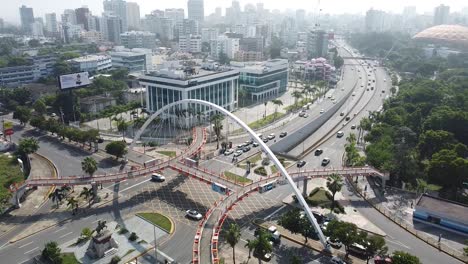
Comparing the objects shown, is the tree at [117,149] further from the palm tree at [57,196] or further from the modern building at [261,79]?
the modern building at [261,79]

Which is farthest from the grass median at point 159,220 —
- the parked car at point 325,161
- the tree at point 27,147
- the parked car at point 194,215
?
the parked car at point 325,161

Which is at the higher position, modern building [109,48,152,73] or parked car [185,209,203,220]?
modern building [109,48,152,73]

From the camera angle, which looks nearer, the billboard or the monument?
the monument

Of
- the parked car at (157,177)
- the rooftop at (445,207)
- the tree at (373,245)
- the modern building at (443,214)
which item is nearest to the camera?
the tree at (373,245)

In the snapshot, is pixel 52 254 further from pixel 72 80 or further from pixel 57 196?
pixel 72 80

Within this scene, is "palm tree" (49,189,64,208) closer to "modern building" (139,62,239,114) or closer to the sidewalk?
the sidewalk

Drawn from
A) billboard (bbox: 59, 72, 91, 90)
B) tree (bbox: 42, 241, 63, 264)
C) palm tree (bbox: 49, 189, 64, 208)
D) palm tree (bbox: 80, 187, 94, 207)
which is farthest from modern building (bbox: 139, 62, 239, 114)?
tree (bbox: 42, 241, 63, 264)
